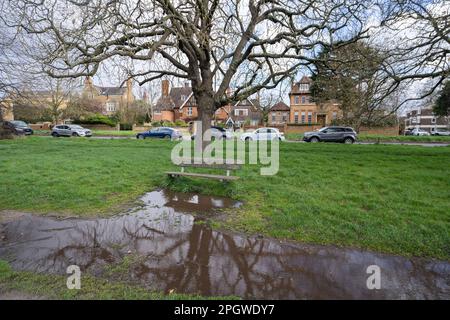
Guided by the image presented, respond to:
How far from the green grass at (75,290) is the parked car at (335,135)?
79.3 feet

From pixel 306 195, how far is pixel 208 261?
3.57 m

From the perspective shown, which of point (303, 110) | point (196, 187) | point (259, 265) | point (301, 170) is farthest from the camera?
point (303, 110)

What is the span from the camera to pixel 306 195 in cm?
645

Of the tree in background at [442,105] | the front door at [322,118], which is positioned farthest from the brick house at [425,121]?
the tree in background at [442,105]

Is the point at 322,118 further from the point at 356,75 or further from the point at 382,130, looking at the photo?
the point at 356,75

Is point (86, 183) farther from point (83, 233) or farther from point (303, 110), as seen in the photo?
point (303, 110)

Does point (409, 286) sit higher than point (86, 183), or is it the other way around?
point (86, 183)

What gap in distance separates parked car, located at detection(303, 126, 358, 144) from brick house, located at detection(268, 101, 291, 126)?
88.6 feet

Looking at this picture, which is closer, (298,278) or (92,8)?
(298,278)

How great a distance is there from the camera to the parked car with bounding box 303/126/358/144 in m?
24.0
